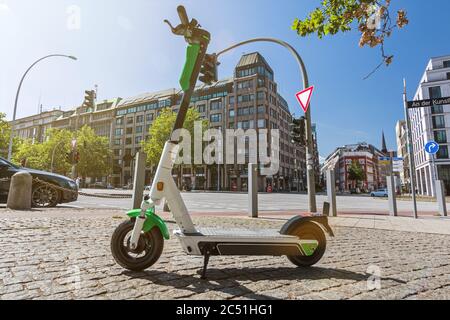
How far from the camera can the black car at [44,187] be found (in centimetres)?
994

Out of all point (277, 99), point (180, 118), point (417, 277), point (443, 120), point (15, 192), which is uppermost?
point (277, 99)

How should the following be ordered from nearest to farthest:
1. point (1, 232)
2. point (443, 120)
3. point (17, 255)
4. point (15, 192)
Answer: point (17, 255) < point (1, 232) < point (15, 192) < point (443, 120)

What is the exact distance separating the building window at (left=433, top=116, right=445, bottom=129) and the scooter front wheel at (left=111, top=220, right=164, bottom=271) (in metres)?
61.8

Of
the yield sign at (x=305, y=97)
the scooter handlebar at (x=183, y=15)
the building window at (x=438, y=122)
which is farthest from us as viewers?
the building window at (x=438, y=122)

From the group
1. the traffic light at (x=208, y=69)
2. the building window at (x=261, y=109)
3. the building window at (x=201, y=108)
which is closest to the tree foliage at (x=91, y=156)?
the building window at (x=201, y=108)

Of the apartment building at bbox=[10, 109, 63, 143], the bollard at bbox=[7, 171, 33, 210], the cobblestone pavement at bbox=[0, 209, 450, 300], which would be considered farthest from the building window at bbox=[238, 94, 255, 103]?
the apartment building at bbox=[10, 109, 63, 143]

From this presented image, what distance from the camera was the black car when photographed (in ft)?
32.6

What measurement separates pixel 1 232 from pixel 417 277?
640 cm

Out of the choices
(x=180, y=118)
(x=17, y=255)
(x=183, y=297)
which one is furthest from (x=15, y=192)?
(x=183, y=297)

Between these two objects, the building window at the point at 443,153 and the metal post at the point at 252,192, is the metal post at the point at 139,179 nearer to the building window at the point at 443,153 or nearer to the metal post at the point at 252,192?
the metal post at the point at 252,192

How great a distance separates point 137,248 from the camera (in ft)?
9.93

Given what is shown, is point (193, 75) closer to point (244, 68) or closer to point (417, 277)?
point (417, 277)

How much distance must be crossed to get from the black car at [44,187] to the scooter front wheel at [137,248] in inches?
341

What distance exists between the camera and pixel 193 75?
11.0ft
